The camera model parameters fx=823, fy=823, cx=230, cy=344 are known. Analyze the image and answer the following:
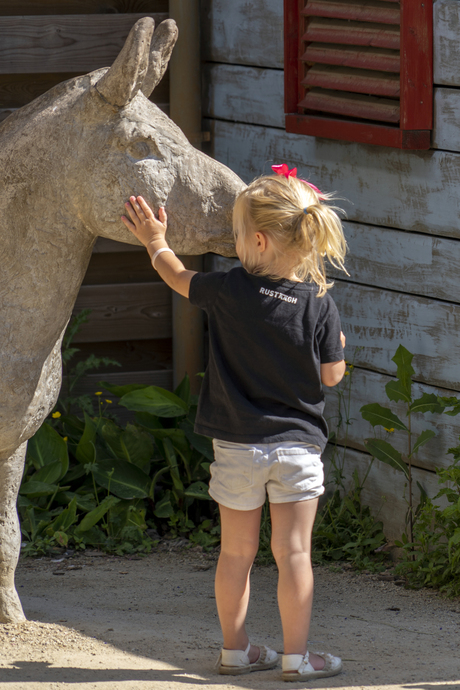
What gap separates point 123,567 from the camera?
12.4ft

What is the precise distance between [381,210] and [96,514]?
188 cm

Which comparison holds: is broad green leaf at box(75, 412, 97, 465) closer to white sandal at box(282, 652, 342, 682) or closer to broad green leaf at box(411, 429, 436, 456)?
broad green leaf at box(411, 429, 436, 456)

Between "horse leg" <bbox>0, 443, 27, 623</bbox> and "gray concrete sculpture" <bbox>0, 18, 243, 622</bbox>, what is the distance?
17 centimetres

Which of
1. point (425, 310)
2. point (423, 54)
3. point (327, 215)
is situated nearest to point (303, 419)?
point (327, 215)

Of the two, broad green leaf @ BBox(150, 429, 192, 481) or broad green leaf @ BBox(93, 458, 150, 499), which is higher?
broad green leaf @ BBox(150, 429, 192, 481)

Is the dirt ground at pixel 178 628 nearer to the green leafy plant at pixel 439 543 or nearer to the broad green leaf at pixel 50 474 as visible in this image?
the green leafy plant at pixel 439 543

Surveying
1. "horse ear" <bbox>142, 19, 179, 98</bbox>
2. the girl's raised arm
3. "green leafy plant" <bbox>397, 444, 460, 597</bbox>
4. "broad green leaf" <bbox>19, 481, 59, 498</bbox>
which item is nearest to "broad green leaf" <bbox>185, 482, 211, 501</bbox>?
"broad green leaf" <bbox>19, 481, 59, 498</bbox>

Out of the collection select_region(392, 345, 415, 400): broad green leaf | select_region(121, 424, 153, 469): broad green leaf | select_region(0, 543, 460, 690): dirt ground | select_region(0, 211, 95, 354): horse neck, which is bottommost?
select_region(0, 543, 460, 690): dirt ground

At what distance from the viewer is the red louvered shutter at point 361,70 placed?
124 inches

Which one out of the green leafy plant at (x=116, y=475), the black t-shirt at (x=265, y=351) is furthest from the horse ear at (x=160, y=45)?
the green leafy plant at (x=116, y=475)

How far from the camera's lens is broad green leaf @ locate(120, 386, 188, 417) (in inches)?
157

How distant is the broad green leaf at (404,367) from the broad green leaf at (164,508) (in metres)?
1.36

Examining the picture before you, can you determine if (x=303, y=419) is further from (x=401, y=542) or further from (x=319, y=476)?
(x=401, y=542)

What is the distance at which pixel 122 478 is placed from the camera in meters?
3.97
